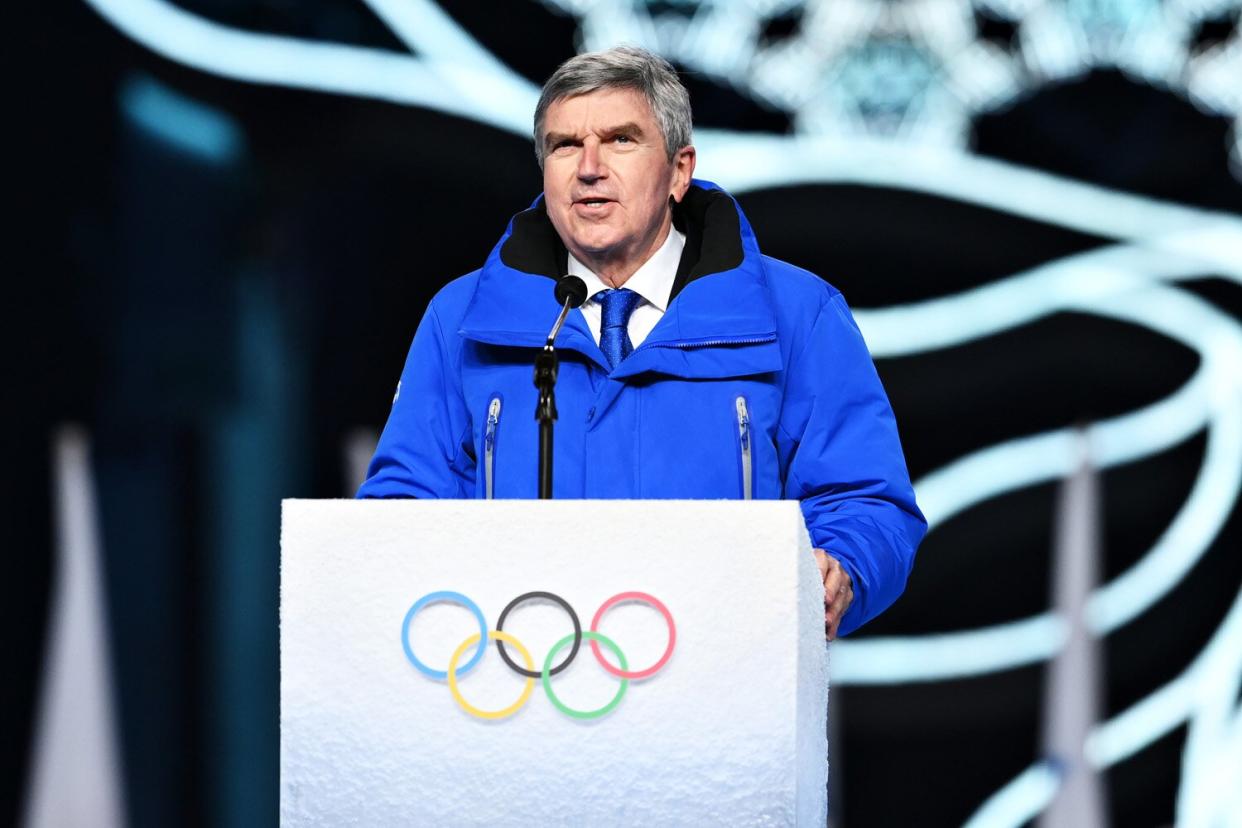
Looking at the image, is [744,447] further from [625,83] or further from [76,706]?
[76,706]

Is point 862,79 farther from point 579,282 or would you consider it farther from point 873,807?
point 579,282

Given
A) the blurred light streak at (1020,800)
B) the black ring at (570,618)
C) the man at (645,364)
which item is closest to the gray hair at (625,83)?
the man at (645,364)

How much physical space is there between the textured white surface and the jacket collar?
0.45m

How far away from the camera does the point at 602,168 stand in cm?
196

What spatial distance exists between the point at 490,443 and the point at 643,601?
0.56 m

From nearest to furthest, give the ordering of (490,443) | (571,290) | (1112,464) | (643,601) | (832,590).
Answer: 1. (643,601)
2. (832,590)
3. (571,290)
4. (490,443)
5. (1112,464)

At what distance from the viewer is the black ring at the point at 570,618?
56.6 inches

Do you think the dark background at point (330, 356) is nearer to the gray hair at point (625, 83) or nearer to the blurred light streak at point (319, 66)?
the blurred light streak at point (319, 66)

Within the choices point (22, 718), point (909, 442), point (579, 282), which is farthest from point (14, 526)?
point (579, 282)

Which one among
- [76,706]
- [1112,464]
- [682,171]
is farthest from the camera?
[1112,464]

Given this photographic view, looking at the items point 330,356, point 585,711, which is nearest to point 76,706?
point 330,356

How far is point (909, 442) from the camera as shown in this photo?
3789mm

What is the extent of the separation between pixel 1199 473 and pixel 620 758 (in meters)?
2.71

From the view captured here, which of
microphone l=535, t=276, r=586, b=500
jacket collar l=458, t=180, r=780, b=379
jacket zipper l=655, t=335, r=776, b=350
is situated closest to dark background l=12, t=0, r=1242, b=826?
jacket collar l=458, t=180, r=780, b=379
